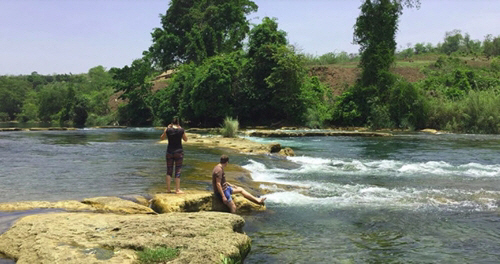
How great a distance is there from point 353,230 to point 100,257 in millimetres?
4633

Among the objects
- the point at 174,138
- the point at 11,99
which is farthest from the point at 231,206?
the point at 11,99

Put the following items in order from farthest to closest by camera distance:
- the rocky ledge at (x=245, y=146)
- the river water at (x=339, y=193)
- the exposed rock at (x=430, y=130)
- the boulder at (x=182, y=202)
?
the exposed rock at (x=430, y=130) → the rocky ledge at (x=245, y=146) → the boulder at (x=182, y=202) → the river water at (x=339, y=193)

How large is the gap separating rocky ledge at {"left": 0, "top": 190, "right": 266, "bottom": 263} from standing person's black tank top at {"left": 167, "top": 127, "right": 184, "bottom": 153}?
2.36 meters

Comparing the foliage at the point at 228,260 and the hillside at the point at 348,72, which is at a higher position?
the hillside at the point at 348,72

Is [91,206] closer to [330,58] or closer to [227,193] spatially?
[227,193]

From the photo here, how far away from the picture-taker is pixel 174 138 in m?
9.77

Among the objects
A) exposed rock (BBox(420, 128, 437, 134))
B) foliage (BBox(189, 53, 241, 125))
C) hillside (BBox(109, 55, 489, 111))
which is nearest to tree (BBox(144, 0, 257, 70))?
hillside (BBox(109, 55, 489, 111))

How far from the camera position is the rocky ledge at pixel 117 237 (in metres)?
5.29

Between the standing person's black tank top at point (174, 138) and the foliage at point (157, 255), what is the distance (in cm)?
453

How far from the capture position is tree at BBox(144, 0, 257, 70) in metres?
56.9

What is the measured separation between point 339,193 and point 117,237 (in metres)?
6.52

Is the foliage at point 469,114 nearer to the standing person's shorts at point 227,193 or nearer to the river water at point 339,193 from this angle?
the river water at point 339,193

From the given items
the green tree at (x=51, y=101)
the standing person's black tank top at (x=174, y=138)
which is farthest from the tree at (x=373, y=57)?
the green tree at (x=51, y=101)

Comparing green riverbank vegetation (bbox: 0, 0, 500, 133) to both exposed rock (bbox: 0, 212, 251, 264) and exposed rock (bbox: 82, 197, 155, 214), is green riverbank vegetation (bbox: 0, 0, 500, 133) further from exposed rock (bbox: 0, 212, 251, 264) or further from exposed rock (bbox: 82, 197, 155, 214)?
exposed rock (bbox: 0, 212, 251, 264)
